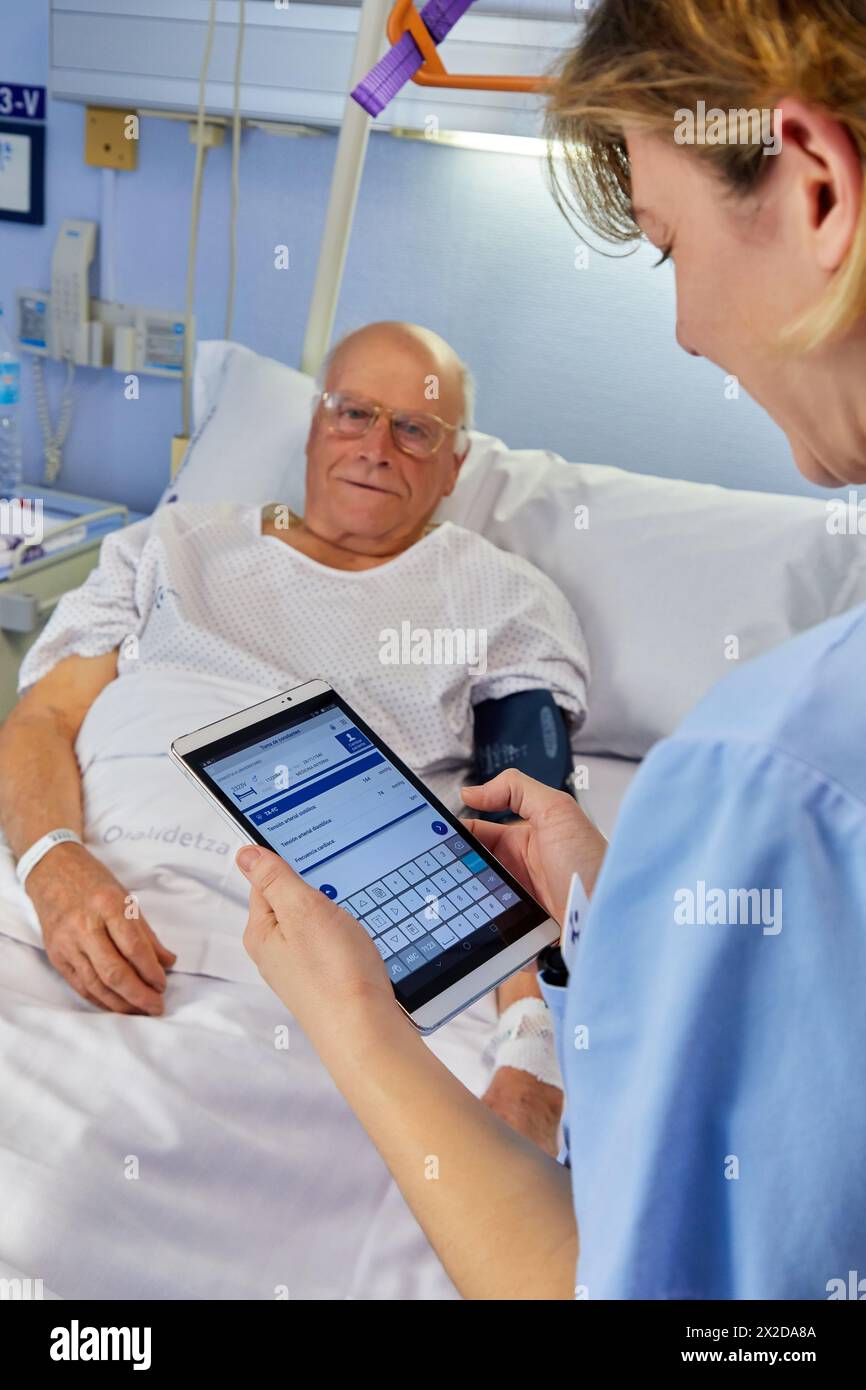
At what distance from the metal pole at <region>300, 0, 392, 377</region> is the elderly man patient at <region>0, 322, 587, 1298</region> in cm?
26

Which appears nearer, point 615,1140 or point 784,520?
point 615,1140

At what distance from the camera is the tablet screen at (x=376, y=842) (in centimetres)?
93

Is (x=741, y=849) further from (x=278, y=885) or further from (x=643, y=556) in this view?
(x=643, y=556)

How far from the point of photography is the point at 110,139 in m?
2.21

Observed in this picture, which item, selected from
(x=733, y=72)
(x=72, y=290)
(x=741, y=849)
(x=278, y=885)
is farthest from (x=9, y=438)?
(x=741, y=849)

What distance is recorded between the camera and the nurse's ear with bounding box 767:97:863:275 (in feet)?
1.62

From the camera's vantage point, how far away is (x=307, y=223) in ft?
6.98

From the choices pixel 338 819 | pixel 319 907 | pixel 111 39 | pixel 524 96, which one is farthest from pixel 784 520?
pixel 111 39

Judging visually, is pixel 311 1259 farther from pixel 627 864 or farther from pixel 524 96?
pixel 524 96

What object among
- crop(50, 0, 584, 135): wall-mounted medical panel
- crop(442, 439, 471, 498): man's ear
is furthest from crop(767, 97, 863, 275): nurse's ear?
crop(50, 0, 584, 135): wall-mounted medical panel

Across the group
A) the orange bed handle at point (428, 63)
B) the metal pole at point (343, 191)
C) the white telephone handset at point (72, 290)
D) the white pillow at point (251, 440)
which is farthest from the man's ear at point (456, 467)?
the white telephone handset at point (72, 290)

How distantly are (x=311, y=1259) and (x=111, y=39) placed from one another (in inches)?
81.1

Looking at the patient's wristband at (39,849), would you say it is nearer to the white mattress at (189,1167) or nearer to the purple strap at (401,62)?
the white mattress at (189,1167)

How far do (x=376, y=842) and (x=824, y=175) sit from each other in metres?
0.65
